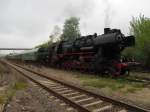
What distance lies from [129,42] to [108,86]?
213 inches

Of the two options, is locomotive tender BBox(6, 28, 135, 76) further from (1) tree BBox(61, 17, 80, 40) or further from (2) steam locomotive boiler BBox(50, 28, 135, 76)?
(1) tree BBox(61, 17, 80, 40)

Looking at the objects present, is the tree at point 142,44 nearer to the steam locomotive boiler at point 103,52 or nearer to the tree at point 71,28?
the steam locomotive boiler at point 103,52

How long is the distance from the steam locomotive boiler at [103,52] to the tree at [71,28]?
64.0 meters

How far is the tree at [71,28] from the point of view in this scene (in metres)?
88.5

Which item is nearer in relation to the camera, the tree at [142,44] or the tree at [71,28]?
the tree at [142,44]

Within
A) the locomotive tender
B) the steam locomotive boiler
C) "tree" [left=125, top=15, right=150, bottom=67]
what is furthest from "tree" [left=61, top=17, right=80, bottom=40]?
the steam locomotive boiler

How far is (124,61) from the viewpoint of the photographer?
60.7ft

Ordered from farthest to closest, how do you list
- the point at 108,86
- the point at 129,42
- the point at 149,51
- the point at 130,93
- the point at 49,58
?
the point at 49,58 < the point at 149,51 < the point at 129,42 < the point at 108,86 < the point at 130,93

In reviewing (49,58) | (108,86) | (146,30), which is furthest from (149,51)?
(108,86)

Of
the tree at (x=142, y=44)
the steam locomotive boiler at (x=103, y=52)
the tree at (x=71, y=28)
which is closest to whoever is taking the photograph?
the steam locomotive boiler at (x=103, y=52)

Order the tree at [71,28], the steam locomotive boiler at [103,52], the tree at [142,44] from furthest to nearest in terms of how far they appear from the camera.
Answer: the tree at [71,28]
the tree at [142,44]
the steam locomotive boiler at [103,52]

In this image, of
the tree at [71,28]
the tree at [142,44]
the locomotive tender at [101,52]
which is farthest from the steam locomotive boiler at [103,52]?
the tree at [71,28]

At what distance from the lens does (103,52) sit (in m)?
19.0

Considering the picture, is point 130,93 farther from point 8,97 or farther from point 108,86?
point 8,97
